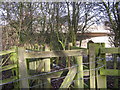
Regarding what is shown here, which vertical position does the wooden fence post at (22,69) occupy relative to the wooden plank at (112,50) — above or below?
below

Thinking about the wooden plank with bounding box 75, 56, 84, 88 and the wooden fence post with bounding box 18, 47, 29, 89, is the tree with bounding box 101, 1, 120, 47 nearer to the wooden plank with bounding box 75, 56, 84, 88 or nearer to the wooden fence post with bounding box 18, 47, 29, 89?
the wooden plank with bounding box 75, 56, 84, 88

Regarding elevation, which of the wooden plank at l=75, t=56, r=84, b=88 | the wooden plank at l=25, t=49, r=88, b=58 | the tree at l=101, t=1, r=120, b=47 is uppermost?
the tree at l=101, t=1, r=120, b=47

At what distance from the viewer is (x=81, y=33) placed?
630 centimetres

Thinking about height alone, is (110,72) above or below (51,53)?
below

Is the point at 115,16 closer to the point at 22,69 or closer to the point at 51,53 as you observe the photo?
the point at 51,53

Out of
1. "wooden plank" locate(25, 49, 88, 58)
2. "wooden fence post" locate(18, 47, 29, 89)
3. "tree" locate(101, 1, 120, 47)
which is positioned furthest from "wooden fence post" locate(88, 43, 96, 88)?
"tree" locate(101, 1, 120, 47)

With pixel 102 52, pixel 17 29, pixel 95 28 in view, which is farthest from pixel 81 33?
→ pixel 102 52

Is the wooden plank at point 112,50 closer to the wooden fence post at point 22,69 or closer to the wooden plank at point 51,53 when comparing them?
the wooden plank at point 51,53

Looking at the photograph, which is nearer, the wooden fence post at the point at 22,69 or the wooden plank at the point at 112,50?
the wooden fence post at the point at 22,69

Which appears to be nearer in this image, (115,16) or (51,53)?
(51,53)

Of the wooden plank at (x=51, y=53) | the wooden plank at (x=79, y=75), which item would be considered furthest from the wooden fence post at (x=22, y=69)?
the wooden plank at (x=79, y=75)

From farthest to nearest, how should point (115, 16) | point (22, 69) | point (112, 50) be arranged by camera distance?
point (115, 16)
point (112, 50)
point (22, 69)

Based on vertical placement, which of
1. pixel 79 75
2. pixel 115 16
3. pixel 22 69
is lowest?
pixel 79 75

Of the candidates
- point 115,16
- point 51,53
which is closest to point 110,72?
point 51,53
